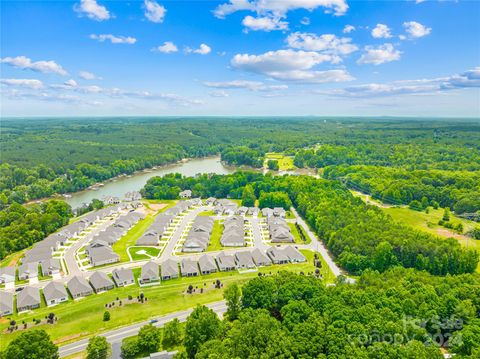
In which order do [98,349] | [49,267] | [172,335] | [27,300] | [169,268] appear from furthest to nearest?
1. [169,268]
2. [49,267]
3. [27,300]
4. [172,335]
5. [98,349]

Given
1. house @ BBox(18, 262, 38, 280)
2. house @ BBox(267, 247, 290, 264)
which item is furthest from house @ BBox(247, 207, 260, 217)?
house @ BBox(18, 262, 38, 280)

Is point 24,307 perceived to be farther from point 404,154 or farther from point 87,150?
point 404,154

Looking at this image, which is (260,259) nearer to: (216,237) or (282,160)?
(216,237)

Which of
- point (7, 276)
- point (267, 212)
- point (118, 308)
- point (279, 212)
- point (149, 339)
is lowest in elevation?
point (118, 308)

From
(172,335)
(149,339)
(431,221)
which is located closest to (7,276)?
(149,339)

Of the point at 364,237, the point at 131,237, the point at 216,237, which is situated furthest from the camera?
the point at 216,237

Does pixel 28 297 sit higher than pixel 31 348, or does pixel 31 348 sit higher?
pixel 31 348

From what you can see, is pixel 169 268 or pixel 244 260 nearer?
pixel 169 268
